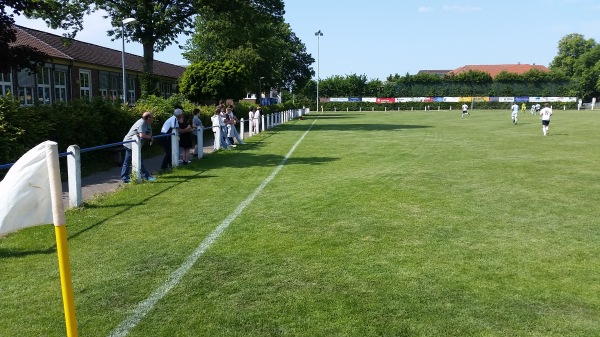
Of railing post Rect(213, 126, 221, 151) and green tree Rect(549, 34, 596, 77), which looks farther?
green tree Rect(549, 34, 596, 77)

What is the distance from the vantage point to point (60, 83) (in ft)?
125

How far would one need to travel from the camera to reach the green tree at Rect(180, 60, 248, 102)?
39.0 m

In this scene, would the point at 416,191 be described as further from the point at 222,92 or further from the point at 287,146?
the point at 222,92

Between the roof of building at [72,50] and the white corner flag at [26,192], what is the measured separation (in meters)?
29.2

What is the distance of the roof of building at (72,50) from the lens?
1388 inches

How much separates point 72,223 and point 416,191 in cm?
619

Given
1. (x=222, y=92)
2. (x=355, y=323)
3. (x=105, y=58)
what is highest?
(x=105, y=58)

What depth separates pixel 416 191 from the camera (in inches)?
405

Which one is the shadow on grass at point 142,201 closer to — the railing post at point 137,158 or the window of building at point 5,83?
the railing post at point 137,158

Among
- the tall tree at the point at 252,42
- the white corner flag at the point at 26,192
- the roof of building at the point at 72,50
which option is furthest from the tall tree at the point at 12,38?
the tall tree at the point at 252,42

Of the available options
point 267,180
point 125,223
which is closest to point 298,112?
point 267,180

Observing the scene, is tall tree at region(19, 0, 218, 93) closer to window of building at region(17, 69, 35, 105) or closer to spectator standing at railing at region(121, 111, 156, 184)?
window of building at region(17, 69, 35, 105)

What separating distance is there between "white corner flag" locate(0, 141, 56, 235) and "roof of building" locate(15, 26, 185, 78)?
29.2 metres

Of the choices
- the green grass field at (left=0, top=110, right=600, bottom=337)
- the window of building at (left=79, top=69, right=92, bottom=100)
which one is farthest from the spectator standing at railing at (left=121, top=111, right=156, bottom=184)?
the window of building at (left=79, top=69, right=92, bottom=100)
